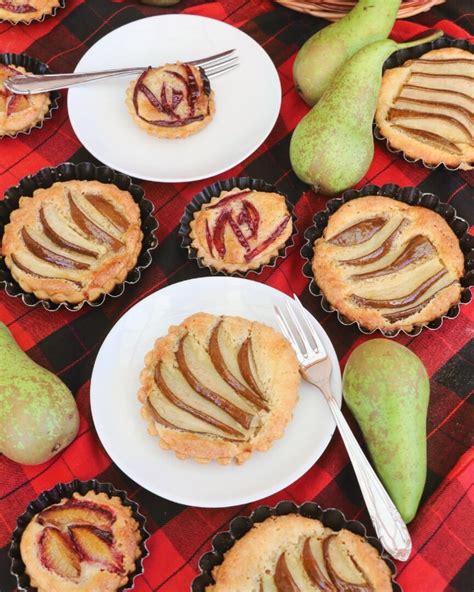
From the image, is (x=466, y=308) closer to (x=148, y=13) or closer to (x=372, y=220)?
(x=372, y=220)

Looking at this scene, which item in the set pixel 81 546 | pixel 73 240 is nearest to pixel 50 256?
pixel 73 240

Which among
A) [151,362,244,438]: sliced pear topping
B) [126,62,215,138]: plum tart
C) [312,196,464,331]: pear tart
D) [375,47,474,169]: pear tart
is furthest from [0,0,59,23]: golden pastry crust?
[151,362,244,438]: sliced pear topping

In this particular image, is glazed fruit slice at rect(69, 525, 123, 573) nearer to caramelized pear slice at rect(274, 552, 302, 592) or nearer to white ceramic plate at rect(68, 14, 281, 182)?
caramelized pear slice at rect(274, 552, 302, 592)

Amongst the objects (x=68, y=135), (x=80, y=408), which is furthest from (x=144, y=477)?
(x=68, y=135)

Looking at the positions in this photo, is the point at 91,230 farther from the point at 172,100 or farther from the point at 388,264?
the point at 388,264

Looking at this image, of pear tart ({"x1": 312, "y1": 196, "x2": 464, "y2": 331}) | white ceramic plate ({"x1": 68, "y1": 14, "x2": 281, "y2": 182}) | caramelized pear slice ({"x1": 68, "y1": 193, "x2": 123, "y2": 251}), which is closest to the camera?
pear tart ({"x1": 312, "y1": 196, "x2": 464, "y2": 331})

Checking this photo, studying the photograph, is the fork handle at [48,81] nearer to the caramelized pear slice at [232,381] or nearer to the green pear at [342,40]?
the green pear at [342,40]

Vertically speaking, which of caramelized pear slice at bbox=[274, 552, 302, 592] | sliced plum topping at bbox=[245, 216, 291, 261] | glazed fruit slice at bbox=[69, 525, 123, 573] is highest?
sliced plum topping at bbox=[245, 216, 291, 261]
